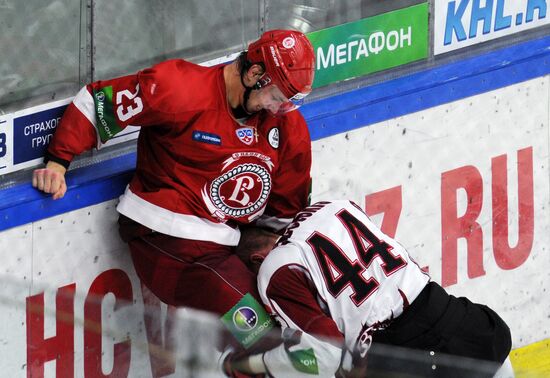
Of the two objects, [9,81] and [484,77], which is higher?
[9,81]

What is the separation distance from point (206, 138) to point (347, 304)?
594mm

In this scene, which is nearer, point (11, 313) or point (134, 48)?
point (11, 313)

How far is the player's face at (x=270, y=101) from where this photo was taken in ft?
14.7

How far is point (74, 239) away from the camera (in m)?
4.63

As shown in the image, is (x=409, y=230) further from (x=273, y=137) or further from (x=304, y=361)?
(x=304, y=361)

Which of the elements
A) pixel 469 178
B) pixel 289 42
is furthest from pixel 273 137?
pixel 469 178

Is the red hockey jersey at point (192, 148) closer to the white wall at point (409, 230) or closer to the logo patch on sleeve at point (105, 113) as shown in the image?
the logo patch on sleeve at point (105, 113)

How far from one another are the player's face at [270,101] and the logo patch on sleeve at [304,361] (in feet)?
2.17

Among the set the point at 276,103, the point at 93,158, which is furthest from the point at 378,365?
the point at 93,158

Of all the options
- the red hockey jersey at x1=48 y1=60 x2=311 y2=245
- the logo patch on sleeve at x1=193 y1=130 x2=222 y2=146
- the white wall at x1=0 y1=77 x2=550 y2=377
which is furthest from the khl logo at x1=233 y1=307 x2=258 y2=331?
the logo patch on sleeve at x1=193 y1=130 x2=222 y2=146

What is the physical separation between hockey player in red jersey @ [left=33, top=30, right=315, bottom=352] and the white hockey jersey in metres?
0.19

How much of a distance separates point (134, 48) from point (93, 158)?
34 centimetres

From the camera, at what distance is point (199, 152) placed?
4.56 metres

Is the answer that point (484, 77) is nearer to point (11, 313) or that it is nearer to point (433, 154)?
point (433, 154)
